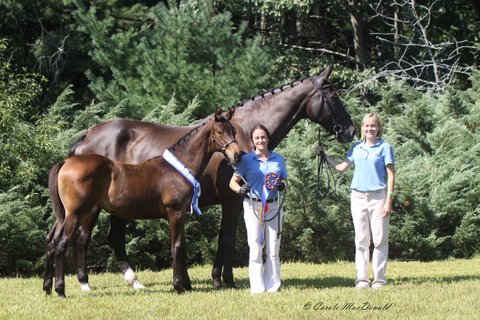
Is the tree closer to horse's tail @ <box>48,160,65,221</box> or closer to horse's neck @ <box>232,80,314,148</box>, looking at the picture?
horse's neck @ <box>232,80,314,148</box>

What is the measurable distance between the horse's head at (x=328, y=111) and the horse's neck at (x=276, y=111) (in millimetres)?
99

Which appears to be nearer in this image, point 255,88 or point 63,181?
point 63,181

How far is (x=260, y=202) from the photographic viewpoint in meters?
8.18

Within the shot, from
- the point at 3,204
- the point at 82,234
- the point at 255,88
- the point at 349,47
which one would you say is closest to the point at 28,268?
the point at 3,204

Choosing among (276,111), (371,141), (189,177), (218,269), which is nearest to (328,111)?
(276,111)

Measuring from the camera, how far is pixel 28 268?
11.7 m

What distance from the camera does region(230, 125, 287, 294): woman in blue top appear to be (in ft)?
26.7

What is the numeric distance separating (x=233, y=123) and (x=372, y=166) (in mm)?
1751

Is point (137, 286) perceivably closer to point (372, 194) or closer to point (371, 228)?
point (371, 228)

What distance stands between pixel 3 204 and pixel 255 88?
23.6 feet

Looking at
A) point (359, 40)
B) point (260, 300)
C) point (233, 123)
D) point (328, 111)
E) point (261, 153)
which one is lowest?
point (260, 300)

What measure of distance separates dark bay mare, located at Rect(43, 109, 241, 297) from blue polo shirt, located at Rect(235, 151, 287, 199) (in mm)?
204

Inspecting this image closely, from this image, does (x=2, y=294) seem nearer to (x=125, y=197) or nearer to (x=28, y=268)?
(x=125, y=197)

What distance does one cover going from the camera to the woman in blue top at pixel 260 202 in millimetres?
8148
